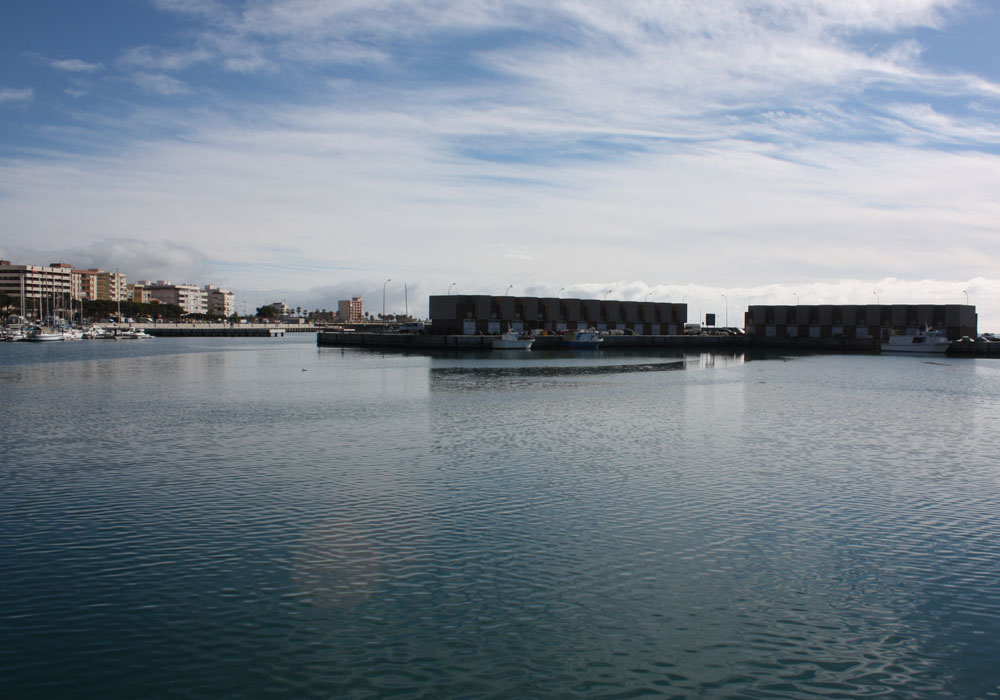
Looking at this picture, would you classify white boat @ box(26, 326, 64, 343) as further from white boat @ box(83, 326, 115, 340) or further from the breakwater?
the breakwater

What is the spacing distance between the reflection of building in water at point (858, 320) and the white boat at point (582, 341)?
52.4 metres

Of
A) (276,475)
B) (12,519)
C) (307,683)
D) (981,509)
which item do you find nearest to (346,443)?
(276,475)

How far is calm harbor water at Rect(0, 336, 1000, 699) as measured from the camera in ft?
36.5

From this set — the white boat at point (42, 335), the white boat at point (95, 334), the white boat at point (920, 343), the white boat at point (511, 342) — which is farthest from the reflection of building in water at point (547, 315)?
the white boat at point (95, 334)

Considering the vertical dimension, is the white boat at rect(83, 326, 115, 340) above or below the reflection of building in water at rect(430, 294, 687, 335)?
below

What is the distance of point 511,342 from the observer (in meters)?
125

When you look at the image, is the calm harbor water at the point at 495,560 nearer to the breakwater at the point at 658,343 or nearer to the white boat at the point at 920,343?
the breakwater at the point at 658,343

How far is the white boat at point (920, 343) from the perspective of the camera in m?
127

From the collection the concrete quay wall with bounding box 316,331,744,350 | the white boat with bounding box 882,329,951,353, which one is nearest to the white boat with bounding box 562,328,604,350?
the concrete quay wall with bounding box 316,331,744,350

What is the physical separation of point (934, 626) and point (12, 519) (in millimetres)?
20671

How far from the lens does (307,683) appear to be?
10.6m

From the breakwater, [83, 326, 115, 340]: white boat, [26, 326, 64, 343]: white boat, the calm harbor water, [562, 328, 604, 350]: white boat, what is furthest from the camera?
[83, 326, 115, 340]: white boat

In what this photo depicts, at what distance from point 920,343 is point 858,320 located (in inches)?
916

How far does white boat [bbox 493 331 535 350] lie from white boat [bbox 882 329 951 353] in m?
64.7
